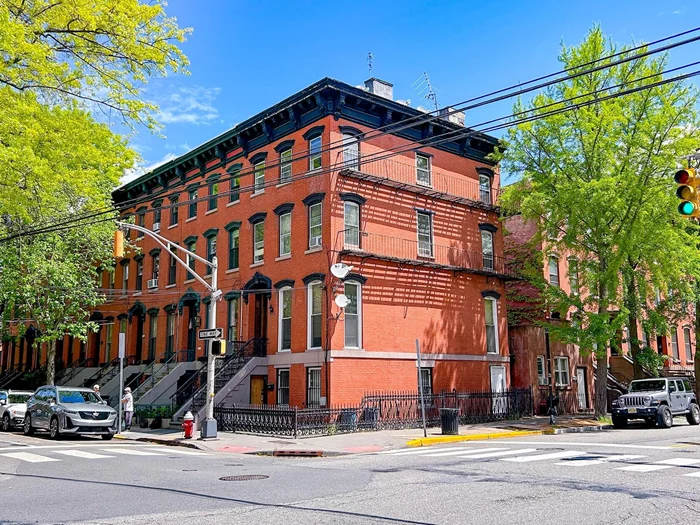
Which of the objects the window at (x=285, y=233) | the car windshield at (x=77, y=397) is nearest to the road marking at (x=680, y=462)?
the window at (x=285, y=233)

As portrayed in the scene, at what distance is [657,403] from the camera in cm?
2400

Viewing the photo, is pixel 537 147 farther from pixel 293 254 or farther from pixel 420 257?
pixel 293 254

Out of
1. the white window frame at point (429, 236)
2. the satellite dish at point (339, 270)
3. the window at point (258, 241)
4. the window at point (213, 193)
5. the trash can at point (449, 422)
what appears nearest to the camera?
the trash can at point (449, 422)

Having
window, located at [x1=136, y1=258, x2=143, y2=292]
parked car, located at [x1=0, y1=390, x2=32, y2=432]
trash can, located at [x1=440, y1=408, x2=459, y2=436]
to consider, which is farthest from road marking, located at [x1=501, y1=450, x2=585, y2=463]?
window, located at [x1=136, y1=258, x2=143, y2=292]

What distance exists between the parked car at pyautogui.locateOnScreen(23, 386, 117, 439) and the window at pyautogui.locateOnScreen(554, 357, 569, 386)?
851 inches

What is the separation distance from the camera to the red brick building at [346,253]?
24.8 metres

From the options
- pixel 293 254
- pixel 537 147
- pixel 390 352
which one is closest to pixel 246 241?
pixel 293 254

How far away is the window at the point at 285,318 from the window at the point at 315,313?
4.59 feet

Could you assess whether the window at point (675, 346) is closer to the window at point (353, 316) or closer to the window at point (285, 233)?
the window at point (353, 316)

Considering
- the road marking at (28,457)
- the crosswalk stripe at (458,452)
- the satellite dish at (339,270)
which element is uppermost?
the satellite dish at (339,270)

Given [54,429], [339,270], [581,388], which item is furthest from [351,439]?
[581,388]

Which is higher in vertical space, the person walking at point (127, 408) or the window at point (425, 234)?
the window at point (425, 234)

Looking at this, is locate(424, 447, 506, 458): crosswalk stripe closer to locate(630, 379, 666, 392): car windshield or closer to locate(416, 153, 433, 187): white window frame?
locate(630, 379, 666, 392): car windshield

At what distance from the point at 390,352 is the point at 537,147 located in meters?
10.9
